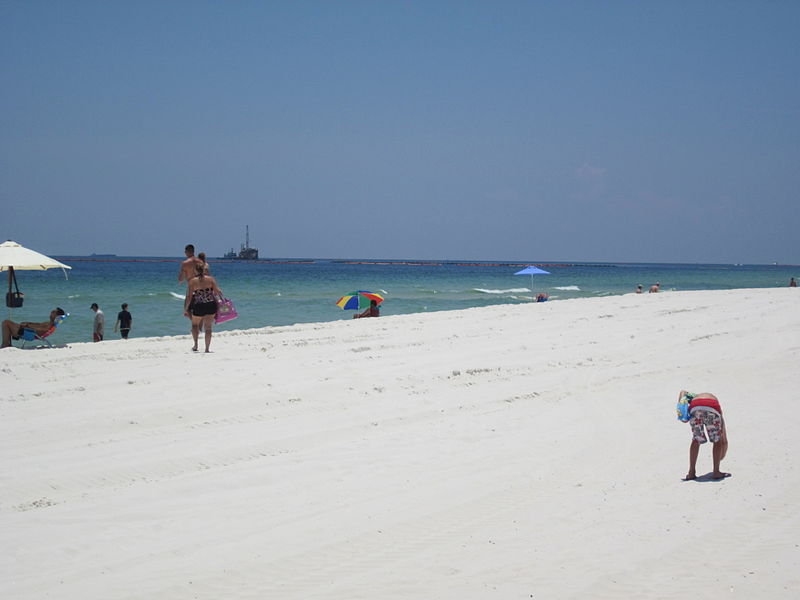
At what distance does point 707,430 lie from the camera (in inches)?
→ 213

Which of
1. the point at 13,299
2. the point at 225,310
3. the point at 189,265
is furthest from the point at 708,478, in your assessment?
the point at 13,299

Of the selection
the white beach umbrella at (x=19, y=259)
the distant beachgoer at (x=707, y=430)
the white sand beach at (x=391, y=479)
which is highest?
the white beach umbrella at (x=19, y=259)

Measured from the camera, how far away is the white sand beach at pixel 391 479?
12.4 ft

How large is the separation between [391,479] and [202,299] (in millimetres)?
6591

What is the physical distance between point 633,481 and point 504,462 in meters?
1.00

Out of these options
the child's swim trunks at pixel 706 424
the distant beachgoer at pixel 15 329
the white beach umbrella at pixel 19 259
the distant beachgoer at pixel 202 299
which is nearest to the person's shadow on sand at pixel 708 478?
the child's swim trunks at pixel 706 424

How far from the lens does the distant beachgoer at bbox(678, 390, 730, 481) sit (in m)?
5.33

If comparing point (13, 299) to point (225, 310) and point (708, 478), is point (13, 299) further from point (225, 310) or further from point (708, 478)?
point (708, 478)

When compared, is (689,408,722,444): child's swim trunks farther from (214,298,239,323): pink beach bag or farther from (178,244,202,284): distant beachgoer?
(214,298,239,323): pink beach bag

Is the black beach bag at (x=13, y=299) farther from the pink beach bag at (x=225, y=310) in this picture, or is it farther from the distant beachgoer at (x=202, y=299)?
the distant beachgoer at (x=202, y=299)

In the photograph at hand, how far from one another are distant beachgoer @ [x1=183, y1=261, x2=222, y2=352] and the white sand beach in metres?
0.79

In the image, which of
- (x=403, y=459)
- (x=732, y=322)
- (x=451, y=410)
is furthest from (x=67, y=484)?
(x=732, y=322)

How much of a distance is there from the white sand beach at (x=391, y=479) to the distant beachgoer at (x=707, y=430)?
150 millimetres

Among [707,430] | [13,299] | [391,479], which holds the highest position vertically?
[13,299]
